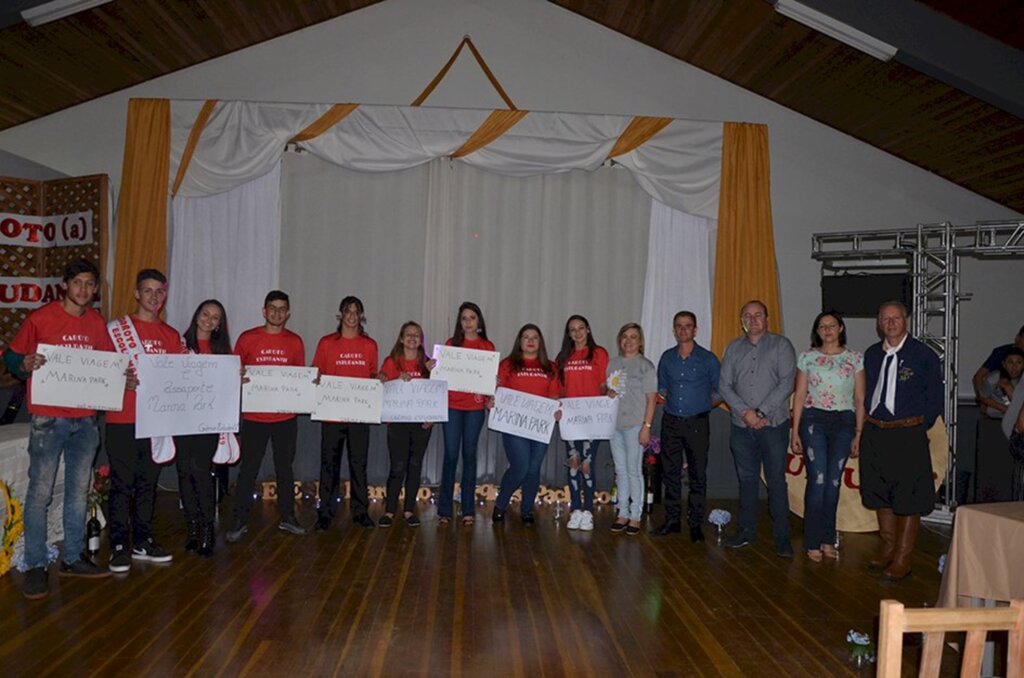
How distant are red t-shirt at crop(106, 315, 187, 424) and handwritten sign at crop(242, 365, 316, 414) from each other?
1.63 feet

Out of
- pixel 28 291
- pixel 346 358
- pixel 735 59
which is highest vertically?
pixel 735 59

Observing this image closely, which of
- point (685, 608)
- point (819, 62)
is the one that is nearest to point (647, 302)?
point (819, 62)

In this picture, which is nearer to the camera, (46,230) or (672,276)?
(46,230)

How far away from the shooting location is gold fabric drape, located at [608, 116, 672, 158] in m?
6.84

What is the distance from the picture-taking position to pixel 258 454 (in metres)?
5.07

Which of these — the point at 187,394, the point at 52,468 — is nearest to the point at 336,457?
the point at 187,394

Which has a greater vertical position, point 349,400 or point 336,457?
point 349,400

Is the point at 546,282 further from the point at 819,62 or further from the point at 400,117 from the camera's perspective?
the point at 819,62

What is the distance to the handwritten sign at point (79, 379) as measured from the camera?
396 centimetres

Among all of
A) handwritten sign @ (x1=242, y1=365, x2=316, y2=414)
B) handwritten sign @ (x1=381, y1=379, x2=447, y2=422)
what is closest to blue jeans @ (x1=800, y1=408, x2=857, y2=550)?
handwritten sign @ (x1=381, y1=379, x2=447, y2=422)

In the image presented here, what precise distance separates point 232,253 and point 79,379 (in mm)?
3016

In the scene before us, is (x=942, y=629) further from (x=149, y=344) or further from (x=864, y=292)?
(x=864, y=292)

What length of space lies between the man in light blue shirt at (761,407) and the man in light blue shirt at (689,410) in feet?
0.66

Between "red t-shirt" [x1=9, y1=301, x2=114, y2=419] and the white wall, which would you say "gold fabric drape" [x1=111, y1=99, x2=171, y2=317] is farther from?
"red t-shirt" [x1=9, y1=301, x2=114, y2=419]
